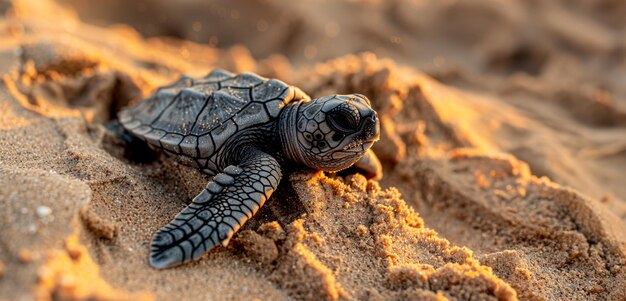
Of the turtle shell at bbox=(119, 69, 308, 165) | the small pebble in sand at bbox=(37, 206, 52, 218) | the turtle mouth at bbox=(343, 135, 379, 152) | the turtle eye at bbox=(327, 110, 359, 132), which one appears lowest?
the small pebble in sand at bbox=(37, 206, 52, 218)

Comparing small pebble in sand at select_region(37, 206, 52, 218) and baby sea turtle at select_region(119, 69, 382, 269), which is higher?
baby sea turtle at select_region(119, 69, 382, 269)

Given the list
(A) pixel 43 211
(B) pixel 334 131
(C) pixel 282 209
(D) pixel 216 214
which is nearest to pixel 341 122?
(B) pixel 334 131

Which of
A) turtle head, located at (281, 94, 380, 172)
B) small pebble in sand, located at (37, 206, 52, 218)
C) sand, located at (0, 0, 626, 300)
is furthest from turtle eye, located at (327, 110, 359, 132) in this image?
small pebble in sand, located at (37, 206, 52, 218)

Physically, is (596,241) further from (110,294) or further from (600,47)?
(600,47)

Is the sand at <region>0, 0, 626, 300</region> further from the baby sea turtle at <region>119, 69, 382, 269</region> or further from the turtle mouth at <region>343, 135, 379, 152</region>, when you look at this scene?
the turtle mouth at <region>343, 135, 379, 152</region>

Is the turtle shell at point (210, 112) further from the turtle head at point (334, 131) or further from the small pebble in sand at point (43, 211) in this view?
the small pebble in sand at point (43, 211)

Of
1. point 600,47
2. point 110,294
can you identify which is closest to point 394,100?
point 110,294

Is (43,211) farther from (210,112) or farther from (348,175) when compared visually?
(348,175)
